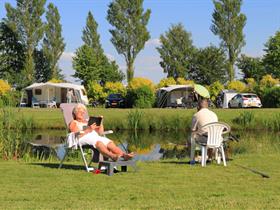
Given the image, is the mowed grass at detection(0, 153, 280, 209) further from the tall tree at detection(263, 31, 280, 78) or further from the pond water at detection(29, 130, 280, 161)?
the tall tree at detection(263, 31, 280, 78)

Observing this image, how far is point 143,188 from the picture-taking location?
5922mm

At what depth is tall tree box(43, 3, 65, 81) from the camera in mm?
48094

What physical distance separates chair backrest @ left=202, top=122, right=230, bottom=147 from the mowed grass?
14.1 inches

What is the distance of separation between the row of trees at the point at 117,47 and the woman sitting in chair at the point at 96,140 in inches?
1348

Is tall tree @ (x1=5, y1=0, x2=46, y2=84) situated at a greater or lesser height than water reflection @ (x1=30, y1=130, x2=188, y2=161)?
greater

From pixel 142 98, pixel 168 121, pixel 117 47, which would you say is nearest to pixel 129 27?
A: pixel 117 47

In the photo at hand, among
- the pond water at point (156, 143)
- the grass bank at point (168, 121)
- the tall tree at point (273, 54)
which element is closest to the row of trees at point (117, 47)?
the tall tree at point (273, 54)

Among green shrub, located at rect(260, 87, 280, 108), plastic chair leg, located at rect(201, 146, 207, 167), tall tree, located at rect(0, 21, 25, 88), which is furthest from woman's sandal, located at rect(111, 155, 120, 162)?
tall tree, located at rect(0, 21, 25, 88)

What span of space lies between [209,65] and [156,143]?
36.1m

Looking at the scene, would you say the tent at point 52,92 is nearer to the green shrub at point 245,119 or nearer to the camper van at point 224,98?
the camper van at point 224,98

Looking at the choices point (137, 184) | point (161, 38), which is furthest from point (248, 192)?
point (161, 38)

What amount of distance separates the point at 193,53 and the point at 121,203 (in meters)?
48.4

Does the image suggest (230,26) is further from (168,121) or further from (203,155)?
(203,155)

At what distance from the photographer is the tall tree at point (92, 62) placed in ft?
142
